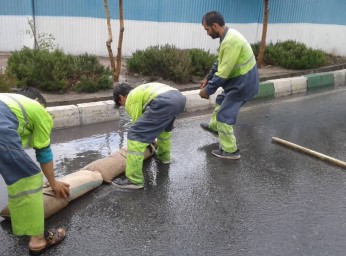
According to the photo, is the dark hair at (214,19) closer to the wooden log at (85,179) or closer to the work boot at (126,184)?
the wooden log at (85,179)

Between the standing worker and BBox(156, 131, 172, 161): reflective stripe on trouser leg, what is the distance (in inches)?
27.7

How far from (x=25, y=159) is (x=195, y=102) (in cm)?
477

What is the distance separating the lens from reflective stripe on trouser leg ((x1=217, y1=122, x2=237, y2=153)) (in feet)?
15.6

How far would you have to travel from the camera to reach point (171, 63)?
8.09 m

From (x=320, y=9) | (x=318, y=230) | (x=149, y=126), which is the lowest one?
(x=318, y=230)

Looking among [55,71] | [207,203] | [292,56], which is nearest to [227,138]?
[207,203]

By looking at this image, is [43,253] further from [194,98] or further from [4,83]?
[194,98]

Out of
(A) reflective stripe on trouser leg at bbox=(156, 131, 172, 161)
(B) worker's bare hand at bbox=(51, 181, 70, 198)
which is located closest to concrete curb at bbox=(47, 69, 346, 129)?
(B) worker's bare hand at bbox=(51, 181, 70, 198)

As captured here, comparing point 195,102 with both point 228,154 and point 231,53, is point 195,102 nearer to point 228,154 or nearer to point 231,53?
point 228,154

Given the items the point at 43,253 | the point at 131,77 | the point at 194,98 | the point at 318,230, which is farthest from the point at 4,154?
the point at 131,77

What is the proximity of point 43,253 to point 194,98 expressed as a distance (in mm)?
4625

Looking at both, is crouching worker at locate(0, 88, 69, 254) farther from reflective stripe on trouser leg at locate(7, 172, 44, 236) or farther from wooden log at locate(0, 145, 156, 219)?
wooden log at locate(0, 145, 156, 219)

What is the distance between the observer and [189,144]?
5.29 meters

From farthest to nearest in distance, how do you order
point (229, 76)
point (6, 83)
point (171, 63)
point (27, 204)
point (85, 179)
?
point (171, 63), point (6, 83), point (229, 76), point (85, 179), point (27, 204)
